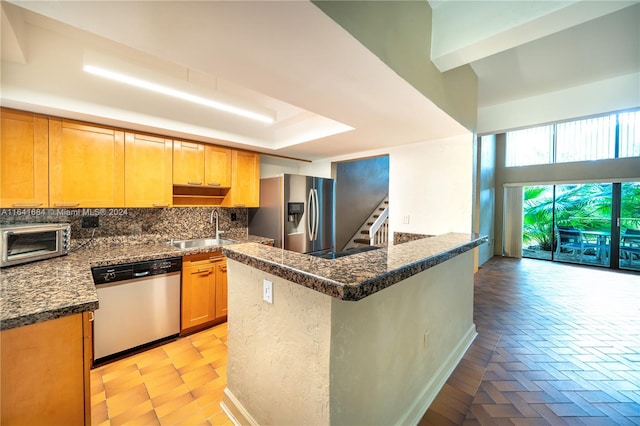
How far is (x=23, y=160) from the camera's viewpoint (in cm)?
201

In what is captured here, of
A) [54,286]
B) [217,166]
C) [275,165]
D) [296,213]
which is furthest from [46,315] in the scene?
[275,165]

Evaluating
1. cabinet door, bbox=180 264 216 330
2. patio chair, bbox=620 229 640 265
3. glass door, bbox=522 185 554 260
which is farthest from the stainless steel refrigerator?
patio chair, bbox=620 229 640 265

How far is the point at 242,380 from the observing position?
153 centimetres

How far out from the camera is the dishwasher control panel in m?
2.09

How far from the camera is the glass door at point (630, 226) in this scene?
18.0ft

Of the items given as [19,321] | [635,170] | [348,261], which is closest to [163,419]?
[19,321]

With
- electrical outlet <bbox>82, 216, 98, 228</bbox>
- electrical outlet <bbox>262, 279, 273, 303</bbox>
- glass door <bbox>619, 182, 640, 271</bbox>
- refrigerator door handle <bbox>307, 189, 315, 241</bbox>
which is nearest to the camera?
electrical outlet <bbox>262, 279, 273, 303</bbox>

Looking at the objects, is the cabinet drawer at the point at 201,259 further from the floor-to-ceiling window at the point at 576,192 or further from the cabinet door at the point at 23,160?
the floor-to-ceiling window at the point at 576,192

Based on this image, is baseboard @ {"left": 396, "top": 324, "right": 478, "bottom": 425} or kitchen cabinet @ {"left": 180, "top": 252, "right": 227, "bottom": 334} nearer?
baseboard @ {"left": 396, "top": 324, "right": 478, "bottom": 425}

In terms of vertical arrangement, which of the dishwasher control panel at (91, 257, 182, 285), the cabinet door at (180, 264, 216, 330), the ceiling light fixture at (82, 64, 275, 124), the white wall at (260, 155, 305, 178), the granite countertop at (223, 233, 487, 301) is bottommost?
the cabinet door at (180, 264, 216, 330)

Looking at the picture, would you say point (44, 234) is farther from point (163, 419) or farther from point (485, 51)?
point (485, 51)

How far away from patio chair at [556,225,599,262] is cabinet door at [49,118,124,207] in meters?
9.43

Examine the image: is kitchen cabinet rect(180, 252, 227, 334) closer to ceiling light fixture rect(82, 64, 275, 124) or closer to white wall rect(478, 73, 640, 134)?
ceiling light fixture rect(82, 64, 275, 124)

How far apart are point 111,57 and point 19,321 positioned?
67.5 inches
